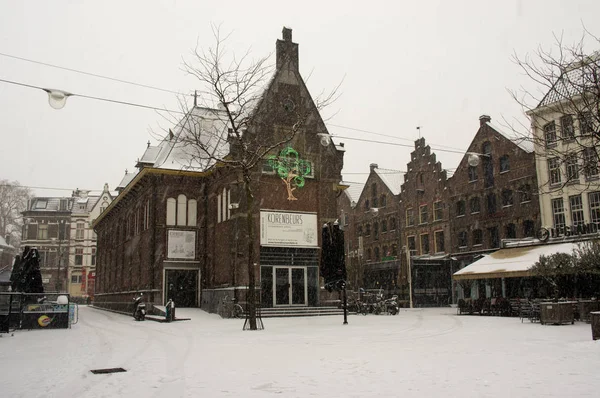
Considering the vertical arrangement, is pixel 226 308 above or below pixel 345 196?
below

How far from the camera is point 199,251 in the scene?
33406 mm

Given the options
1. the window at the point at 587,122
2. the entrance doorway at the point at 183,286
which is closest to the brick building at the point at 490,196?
the entrance doorway at the point at 183,286

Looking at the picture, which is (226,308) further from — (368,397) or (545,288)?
(368,397)

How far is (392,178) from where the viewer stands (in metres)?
54.0

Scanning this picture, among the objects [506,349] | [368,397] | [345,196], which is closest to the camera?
[368,397]

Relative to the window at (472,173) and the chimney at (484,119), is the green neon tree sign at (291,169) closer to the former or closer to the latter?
the window at (472,173)

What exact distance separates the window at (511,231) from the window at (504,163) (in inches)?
155

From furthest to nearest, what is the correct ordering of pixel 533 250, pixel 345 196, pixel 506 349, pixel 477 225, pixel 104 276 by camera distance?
pixel 345 196 → pixel 104 276 → pixel 477 225 → pixel 533 250 → pixel 506 349

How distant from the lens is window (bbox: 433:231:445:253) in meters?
45.3

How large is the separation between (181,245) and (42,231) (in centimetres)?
5011

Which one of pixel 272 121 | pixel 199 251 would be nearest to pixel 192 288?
pixel 199 251

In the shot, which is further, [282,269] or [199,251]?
[199,251]

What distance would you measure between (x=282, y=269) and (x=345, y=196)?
3123cm

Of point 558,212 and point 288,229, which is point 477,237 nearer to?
point 558,212
